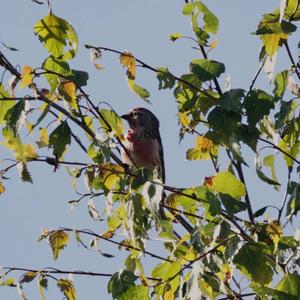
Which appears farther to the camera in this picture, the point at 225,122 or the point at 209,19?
the point at 209,19

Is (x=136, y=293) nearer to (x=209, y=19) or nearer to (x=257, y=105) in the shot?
(x=257, y=105)

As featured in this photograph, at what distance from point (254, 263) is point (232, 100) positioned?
939mm

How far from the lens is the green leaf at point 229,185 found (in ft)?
15.3

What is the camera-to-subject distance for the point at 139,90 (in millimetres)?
5297

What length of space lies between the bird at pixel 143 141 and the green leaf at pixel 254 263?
166 inches

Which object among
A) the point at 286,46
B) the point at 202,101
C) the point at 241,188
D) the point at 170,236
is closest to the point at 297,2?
the point at 286,46

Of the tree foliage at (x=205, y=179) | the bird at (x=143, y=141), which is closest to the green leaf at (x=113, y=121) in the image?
the tree foliage at (x=205, y=179)

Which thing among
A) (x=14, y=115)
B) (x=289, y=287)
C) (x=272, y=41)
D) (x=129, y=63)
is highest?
(x=129, y=63)

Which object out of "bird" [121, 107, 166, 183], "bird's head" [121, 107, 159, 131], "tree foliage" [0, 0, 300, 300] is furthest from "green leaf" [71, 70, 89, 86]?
"bird's head" [121, 107, 159, 131]

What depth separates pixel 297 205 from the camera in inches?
171

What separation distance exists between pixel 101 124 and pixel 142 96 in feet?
1.03

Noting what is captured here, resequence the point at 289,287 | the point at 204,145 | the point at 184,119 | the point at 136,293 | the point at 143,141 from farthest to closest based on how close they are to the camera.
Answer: the point at 143,141, the point at 204,145, the point at 184,119, the point at 136,293, the point at 289,287

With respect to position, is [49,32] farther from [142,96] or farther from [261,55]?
[261,55]

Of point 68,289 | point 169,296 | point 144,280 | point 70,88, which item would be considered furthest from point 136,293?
point 70,88
